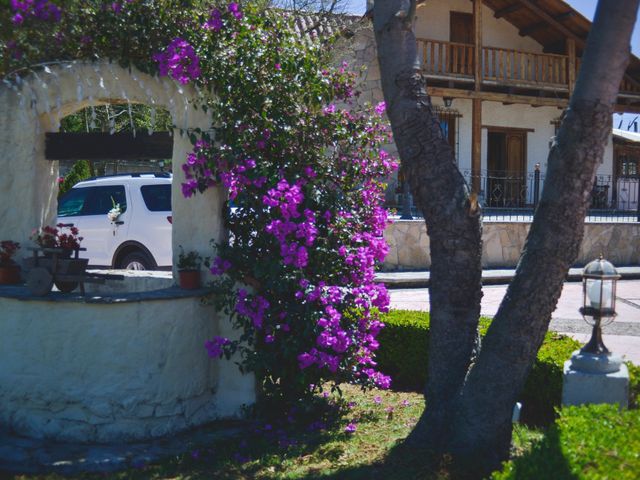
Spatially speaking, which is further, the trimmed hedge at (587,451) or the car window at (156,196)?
the car window at (156,196)

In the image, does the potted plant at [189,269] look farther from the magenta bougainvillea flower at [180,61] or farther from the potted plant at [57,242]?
the magenta bougainvillea flower at [180,61]

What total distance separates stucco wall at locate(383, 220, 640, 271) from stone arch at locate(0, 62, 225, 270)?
7251 mm

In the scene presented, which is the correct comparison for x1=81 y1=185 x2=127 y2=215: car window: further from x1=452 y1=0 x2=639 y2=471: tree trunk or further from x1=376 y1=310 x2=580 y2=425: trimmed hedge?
x1=452 y1=0 x2=639 y2=471: tree trunk

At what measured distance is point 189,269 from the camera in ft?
18.0

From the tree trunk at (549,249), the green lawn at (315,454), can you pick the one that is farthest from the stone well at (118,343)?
the tree trunk at (549,249)

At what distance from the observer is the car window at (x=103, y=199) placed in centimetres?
1106

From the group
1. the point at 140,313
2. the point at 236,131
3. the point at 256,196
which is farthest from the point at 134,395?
the point at 236,131

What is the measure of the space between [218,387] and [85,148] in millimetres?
2315

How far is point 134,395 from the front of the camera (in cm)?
518

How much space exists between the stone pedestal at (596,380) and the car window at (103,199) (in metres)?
8.34

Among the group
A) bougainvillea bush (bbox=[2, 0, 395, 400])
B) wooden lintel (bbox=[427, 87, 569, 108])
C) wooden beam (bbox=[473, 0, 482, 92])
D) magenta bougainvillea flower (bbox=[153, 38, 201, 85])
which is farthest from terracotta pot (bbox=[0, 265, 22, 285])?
wooden beam (bbox=[473, 0, 482, 92])

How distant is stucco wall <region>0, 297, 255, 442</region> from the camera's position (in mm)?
5164

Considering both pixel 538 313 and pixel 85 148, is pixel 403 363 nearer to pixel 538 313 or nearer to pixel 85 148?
pixel 538 313

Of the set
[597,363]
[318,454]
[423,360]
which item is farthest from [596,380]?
[423,360]
